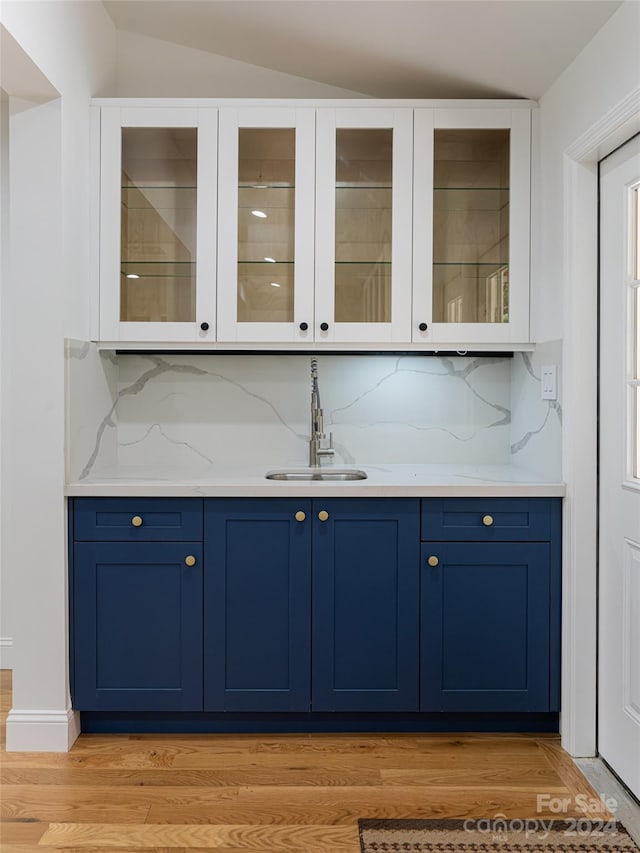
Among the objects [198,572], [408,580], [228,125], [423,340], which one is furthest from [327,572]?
[228,125]

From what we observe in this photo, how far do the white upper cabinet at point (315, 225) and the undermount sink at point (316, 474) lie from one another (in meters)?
0.55

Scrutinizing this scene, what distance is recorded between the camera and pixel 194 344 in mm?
2598

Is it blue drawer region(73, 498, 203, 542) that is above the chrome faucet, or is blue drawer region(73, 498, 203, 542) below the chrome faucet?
below

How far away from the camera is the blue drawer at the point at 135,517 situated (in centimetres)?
235

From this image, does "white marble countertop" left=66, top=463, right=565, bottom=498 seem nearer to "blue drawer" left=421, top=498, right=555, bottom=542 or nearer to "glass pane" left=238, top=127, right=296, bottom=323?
"blue drawer" left=421, top=498, right=555, bottom=542

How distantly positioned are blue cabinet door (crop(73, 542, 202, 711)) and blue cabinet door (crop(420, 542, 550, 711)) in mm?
849

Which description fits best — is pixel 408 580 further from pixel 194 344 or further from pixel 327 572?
pixel 194 344

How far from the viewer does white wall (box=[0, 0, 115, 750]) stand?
2.27 m

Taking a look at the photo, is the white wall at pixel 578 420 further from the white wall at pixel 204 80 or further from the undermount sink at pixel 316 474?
the white wall at pixel 204 80

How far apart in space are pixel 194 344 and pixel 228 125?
86cm

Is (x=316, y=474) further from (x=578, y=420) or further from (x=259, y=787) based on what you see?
(x=259, y=787)

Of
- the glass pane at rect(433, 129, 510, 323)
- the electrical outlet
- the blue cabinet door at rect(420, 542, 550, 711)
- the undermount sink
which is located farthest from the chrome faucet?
the electrical outlet

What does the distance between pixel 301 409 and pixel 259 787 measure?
4.94 ft

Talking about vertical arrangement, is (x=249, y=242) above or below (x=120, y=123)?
below
